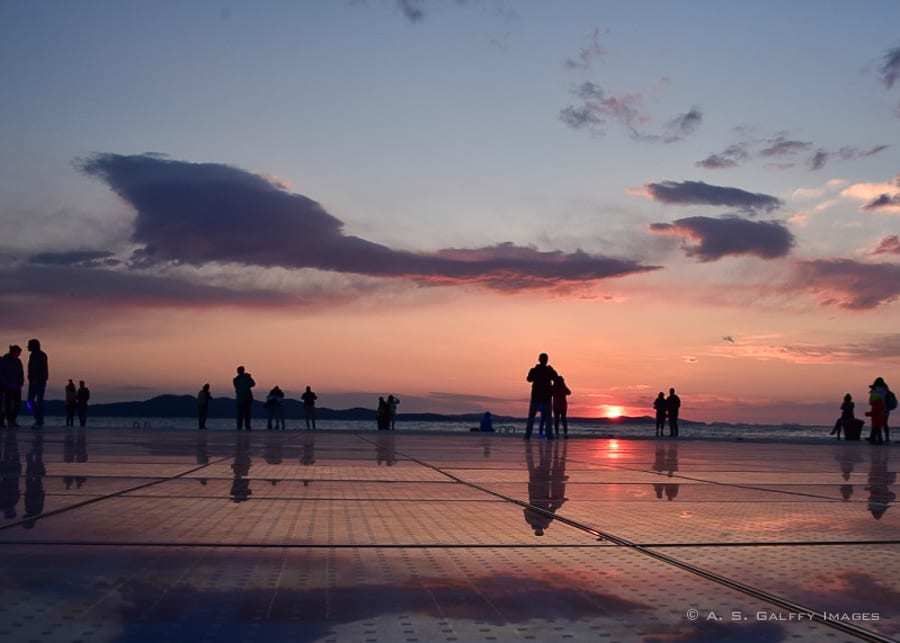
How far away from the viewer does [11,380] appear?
2309 centimetres

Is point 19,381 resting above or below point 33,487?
above

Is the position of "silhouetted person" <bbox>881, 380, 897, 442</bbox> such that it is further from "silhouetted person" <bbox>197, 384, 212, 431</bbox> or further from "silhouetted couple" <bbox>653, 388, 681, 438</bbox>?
"silhouetted person" <bbox>197, 384, 212, 431</bbox>

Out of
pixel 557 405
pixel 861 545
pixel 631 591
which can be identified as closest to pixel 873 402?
pixel 557 405

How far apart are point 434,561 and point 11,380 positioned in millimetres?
21610

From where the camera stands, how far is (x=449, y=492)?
761 centimetres

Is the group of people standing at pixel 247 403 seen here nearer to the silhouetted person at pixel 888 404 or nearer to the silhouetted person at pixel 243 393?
the silhouetted person at pixel 243 393

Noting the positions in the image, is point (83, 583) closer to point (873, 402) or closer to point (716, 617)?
point (716, 617)

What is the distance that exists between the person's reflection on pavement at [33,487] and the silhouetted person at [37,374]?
13.1 meters

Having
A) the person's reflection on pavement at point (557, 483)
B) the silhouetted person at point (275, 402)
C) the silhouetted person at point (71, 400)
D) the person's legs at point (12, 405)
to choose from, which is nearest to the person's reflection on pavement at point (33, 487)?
the person's reflection on pavement at point (557, 483)

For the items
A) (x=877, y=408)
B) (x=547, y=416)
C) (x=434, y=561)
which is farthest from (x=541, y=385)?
(x=434, y=561)

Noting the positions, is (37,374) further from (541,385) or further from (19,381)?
(541,385)

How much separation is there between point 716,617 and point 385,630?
112 centimetres

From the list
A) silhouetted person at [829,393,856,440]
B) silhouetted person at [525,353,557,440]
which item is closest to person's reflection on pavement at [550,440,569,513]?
silhouetted person at [525,353,557,440]

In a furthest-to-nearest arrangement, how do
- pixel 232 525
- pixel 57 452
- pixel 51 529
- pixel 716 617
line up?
pixel 57 452
pixel 232 525
pixel 51 529
pixel 716 617
